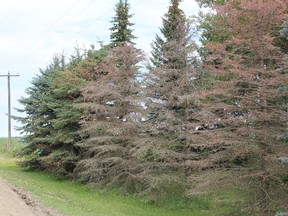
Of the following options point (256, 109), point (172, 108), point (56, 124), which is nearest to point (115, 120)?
point (172, 108)

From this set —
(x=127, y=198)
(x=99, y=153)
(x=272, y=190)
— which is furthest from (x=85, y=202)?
(x=272, y=190)

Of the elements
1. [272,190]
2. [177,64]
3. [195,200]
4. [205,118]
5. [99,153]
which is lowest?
[195,200]

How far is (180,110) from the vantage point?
15.3m

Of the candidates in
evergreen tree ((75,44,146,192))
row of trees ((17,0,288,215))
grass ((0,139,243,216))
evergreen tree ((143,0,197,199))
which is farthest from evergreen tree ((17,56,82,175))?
evergreen tree ((143,0,197,199))

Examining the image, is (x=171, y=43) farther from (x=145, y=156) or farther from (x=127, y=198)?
(x=127, y=198)

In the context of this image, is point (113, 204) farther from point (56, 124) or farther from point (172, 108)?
point (56, 124)

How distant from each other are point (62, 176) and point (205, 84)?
10.6 metres

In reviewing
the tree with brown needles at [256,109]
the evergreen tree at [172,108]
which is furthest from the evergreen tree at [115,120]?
the tree with brown needles at [256,109]

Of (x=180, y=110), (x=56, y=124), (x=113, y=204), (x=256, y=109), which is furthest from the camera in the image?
(x=56, y=124)

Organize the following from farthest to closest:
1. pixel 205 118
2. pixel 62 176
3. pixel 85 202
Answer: pixel 62 176 → pixel 85 202 → pixel 205 118

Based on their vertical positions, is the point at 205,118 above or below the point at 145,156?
above

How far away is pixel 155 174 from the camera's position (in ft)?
49.5

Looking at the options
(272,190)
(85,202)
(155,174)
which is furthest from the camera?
(155,174)

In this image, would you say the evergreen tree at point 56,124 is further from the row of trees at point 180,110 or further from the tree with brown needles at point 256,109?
the tree with brown needles at point 256,109
